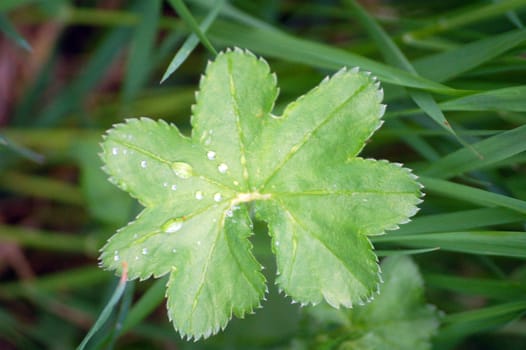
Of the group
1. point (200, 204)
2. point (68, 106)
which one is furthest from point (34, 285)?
point (200, 204)

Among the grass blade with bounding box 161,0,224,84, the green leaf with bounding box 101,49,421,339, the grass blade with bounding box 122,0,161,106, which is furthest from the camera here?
the grass blade with bounding box 122,0,161,106

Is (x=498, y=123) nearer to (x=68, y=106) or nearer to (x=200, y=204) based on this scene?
(x=200, y=204)

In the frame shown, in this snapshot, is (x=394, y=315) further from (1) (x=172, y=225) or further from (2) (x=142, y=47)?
(2) (x=142, y=47)

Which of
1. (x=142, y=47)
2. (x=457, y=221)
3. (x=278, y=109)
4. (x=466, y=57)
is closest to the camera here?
(x=457, y=221)

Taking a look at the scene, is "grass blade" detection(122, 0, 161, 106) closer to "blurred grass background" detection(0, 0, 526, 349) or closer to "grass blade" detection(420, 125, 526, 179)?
"blurred grass background" detection(0, 0, 526, 349)

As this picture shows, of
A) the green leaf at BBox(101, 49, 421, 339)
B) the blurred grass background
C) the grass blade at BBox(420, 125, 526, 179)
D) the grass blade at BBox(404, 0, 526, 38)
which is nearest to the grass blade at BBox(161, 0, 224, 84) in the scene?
the blurred grass background

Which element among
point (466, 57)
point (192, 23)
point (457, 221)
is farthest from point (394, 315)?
point (192, 23)

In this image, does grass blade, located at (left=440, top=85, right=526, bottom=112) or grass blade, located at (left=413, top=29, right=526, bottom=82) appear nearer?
grass blade, located at (left=440, top=85, right=526, bottom=112)
